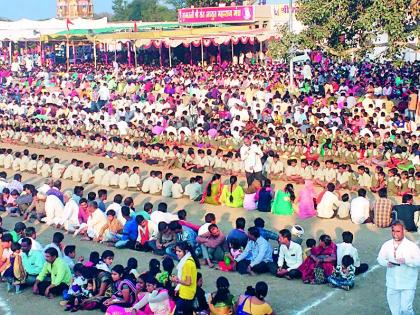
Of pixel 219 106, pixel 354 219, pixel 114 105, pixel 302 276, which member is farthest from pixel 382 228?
pixel 114 105

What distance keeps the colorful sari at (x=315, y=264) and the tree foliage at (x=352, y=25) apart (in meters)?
8.99

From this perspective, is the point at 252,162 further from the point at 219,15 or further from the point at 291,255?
the point at 219,15

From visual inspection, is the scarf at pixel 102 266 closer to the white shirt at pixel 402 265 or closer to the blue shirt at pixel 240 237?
the blue shirt at pixel 240 237

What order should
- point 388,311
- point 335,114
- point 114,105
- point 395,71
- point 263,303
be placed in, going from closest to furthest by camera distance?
1. point 263,303
2. point 388,311
3. point 335,114
4. point 114,105
5. point 395,71

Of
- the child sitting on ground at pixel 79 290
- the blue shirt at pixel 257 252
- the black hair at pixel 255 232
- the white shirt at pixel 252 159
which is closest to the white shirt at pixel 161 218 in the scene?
the blue shirt at pixel 257 252

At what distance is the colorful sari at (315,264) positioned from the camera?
9523 millimetres

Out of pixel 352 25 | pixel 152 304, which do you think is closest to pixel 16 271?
pixel 152 304

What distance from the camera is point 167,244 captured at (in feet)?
35.3

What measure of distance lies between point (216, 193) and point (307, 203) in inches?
79.0

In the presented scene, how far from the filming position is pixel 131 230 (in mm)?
11297

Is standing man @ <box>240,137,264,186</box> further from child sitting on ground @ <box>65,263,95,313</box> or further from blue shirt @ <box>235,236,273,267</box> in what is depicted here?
child sitting on ground @ <box>65,263,95,313</box>

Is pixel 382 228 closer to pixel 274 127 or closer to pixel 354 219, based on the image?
pixel 354 219

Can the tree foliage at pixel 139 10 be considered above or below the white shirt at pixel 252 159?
above

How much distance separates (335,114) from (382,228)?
296 inches
